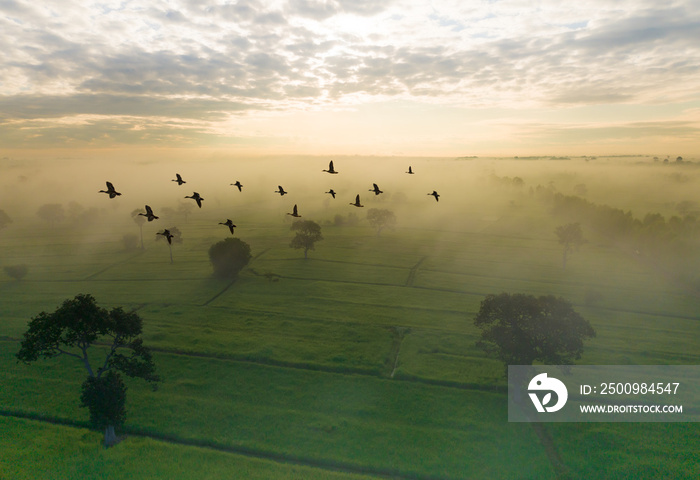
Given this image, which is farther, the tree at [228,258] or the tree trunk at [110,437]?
the tree at [228,258]

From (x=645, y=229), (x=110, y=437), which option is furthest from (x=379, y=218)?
(x=110, y=437)

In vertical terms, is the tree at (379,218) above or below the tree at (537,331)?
above

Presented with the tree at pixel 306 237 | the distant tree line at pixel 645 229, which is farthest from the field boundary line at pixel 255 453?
the distant tree line at pixel 645 229

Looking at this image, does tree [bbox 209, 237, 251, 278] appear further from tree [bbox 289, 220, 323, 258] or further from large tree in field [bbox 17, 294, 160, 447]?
large tree in field [bbox 17, 294, 160, 447]

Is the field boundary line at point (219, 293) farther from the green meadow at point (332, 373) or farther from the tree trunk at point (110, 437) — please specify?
the tree trunk at point (110, 437)

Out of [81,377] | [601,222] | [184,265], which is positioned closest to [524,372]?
[81,377]

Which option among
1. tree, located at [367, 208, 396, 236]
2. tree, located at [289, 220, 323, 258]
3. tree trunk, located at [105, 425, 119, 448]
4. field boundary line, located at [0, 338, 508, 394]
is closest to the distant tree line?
tree, located at [367, 208, 396, 236]

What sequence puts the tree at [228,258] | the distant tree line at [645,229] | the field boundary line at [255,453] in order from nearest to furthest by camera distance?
1. the field boundary line at [255,453]
2. the tree at [228,258]
3. the distant tree line at [645,229]

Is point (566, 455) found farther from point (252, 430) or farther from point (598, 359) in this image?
point (252, 430)
